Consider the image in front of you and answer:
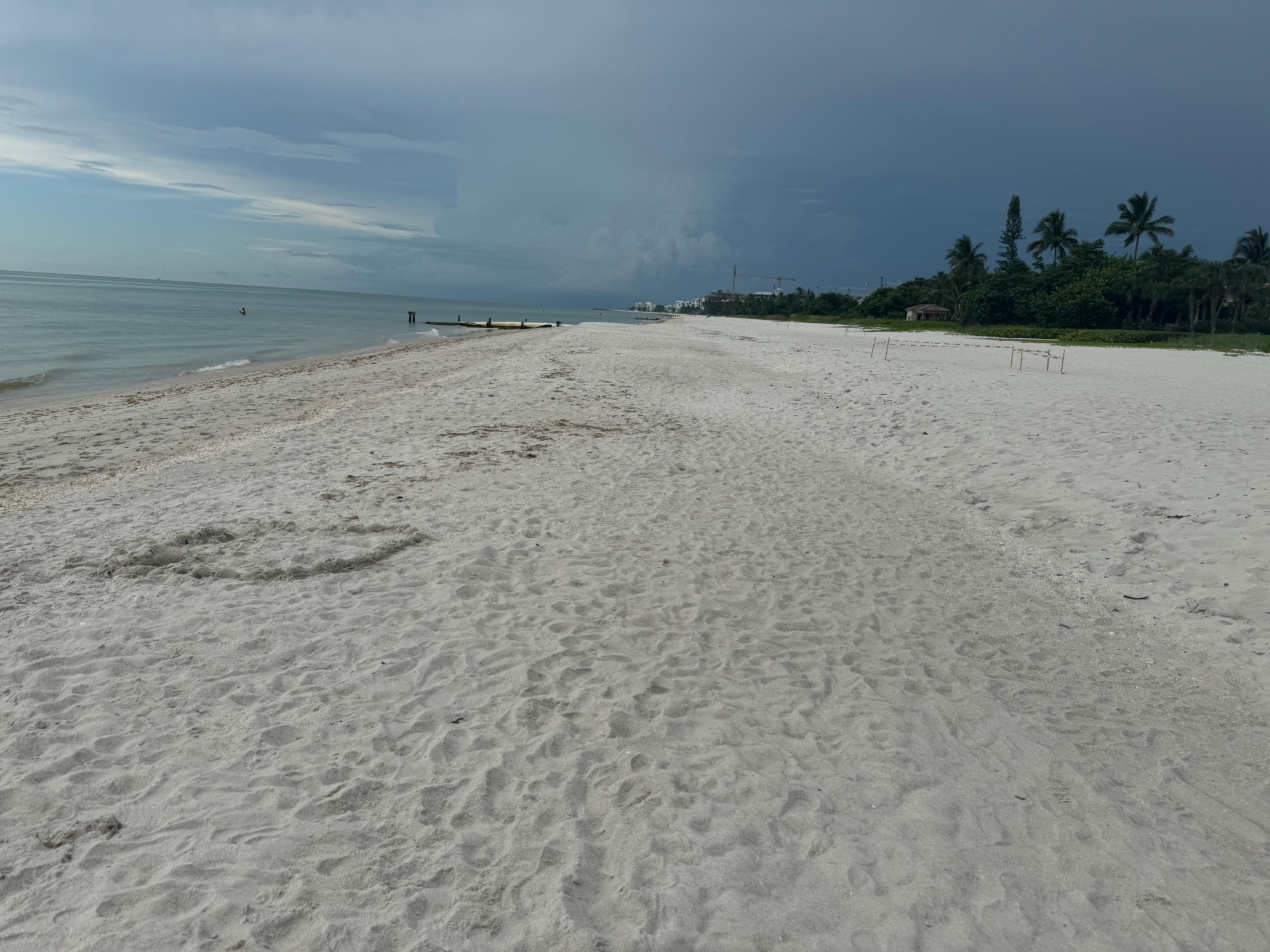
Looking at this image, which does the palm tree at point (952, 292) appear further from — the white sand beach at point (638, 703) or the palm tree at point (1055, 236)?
the white sand beach at point (638, 703)

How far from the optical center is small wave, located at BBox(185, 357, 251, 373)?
24.1 metres

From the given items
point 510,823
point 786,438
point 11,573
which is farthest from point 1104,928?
point 786,438

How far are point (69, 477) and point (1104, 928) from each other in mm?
11253

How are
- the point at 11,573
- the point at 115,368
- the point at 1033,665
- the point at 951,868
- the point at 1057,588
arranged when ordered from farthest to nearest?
the point at 115,368 < the point at 1057,588 < the point at 11,573 < the point at 1033,665 < the point at 951,868

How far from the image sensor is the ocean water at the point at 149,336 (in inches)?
865

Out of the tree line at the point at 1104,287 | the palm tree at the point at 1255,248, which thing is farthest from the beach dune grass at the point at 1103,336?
the palm tree at the point at 1255,248

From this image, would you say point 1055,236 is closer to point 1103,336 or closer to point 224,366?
point 1103,336

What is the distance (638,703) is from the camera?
416cm

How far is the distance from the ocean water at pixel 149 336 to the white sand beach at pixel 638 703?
51.6 ft

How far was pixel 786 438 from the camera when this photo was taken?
11.7 m

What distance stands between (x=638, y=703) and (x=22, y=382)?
23.7m

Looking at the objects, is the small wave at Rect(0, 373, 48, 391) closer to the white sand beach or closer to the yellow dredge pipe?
the white sand beach

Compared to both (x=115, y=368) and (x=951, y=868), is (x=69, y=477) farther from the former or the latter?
(x=115, y=368)

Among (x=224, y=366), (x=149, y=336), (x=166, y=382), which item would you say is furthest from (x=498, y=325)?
(x=166, y=382)
